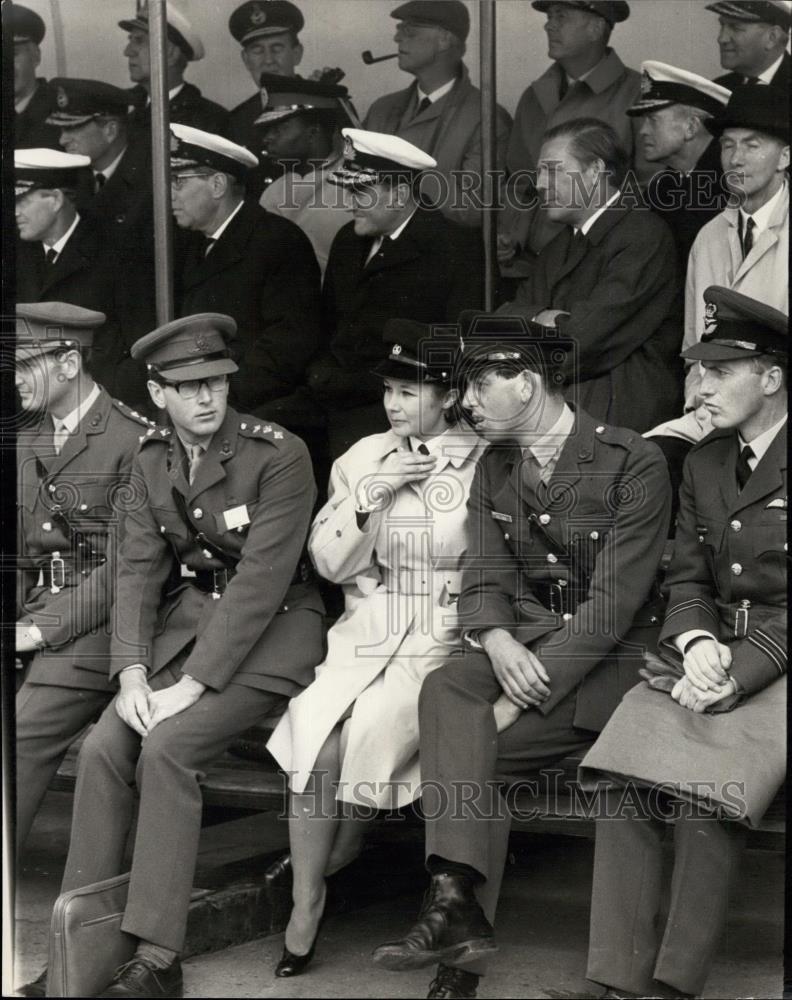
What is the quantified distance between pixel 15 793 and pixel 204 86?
211 cm

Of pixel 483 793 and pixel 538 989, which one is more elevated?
pixel 483 793

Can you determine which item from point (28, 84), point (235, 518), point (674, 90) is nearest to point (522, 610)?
point (235, 518)

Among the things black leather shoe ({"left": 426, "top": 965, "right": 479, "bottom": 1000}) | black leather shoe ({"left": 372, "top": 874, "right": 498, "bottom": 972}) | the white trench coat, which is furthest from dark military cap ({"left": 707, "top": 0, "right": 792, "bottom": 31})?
black leather shoe ({"left": 426, "top": 965, "right": 479, "bottom": 1000})

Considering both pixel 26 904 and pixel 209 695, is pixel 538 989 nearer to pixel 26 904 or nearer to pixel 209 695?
pixel 209 695

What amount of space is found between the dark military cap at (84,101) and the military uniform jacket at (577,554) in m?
1.60

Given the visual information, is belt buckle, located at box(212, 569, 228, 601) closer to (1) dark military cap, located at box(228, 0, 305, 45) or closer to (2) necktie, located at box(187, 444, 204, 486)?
(2) necktie, located at box(187, 444, 204, 486)

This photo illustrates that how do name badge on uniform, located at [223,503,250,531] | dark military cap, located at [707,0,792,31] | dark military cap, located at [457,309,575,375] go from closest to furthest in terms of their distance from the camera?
dark military cap, located at [707,0,792,31] < dark military cap, located at [457,309,575,375] < name badge on uniform, located at [223,503,250,531]

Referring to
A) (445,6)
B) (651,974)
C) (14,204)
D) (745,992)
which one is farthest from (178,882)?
(445,6)

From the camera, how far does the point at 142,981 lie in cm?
394

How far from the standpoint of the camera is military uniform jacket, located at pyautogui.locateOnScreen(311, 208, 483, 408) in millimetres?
4609

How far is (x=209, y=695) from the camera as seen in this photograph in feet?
13.9

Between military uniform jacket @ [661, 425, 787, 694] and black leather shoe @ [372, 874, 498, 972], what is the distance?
78 centimetres

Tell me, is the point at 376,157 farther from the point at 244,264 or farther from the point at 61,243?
the point at 61,243

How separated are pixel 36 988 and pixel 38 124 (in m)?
2.46
